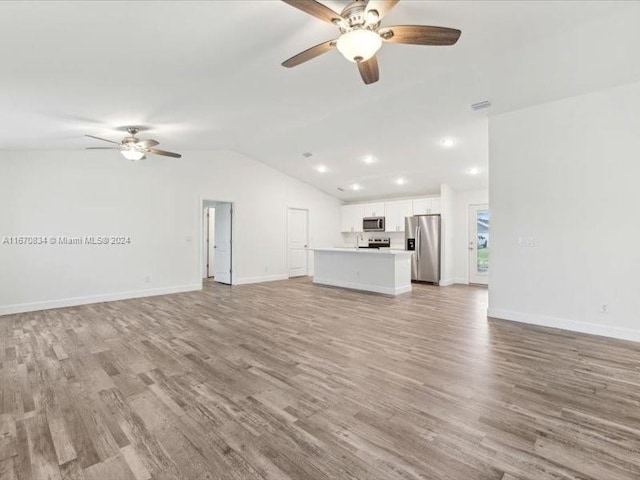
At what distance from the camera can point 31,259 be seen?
5.10 meters

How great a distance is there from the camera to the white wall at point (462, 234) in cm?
807

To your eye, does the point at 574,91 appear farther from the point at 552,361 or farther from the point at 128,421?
the point at 128,421

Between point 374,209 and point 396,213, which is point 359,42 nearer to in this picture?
point 396,213

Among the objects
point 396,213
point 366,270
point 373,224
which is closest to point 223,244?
point 366,270

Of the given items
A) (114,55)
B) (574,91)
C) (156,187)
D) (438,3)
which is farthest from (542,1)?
(156,187)

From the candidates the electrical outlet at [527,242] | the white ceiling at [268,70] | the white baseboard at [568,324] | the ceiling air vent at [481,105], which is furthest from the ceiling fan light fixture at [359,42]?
the white baseboard at [568,324]

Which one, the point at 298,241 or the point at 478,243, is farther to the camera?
the point at 298,241

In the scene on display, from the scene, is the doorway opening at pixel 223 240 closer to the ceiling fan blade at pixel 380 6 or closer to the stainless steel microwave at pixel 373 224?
the stainless steel microwave at pixel 373 224

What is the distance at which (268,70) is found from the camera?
3.13 meters

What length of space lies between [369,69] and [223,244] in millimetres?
6464

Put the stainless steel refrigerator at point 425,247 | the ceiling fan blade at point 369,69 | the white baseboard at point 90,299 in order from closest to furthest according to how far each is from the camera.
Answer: the ceiling fan blade at point 369,69 → the white baseboard at point 90,299 → the stainless steel refrigerator at point 425,247

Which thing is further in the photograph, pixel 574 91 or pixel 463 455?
pixel 574 91

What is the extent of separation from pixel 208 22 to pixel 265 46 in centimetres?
58

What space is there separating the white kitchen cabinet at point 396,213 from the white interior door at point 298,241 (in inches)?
94.3
